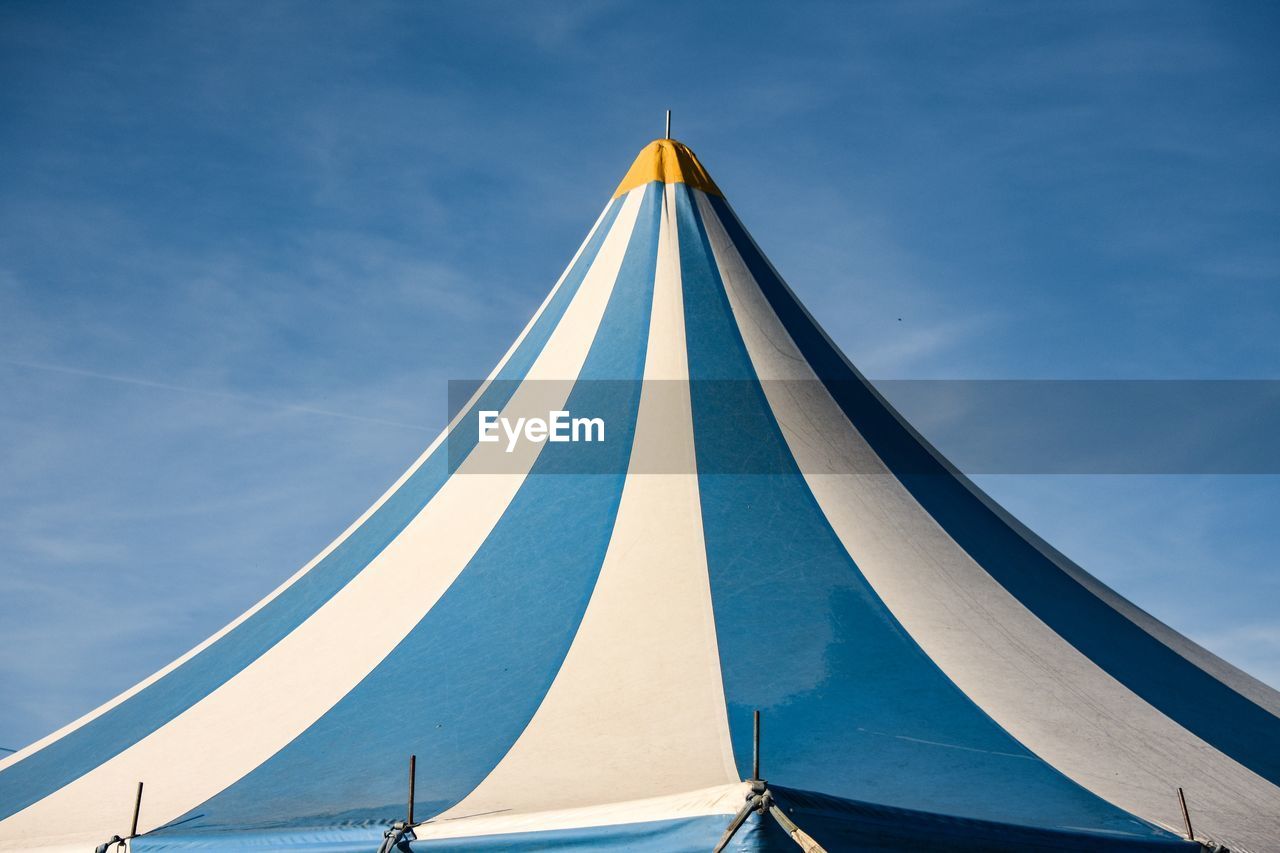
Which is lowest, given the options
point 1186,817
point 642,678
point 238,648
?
point 1186,817

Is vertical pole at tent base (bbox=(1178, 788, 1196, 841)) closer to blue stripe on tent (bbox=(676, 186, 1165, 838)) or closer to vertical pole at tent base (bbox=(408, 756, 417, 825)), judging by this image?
blue stripe on tent (bbox=(676, 186, 1165, 838))

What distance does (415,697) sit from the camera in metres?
4.57

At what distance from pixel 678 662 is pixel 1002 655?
52.0 inches

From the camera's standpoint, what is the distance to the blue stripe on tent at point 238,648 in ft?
16.5

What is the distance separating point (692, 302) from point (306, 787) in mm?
3183

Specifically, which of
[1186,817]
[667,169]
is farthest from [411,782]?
[667,169]

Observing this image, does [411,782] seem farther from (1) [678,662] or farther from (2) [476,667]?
(1) [678,662]

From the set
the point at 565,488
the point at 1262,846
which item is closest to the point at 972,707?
the point at 1262,846

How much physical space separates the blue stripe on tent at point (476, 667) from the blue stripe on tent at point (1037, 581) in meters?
1.12

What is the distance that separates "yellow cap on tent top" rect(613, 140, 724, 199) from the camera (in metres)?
7.02

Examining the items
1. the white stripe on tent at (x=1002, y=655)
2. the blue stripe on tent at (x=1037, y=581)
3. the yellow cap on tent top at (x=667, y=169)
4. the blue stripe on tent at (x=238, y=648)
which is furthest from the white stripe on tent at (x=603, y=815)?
the yellow cap on tent top at (x=667, y=169)

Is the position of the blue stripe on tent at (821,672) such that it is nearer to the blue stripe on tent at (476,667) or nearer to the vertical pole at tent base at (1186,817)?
the vertical pole at tent base at (1186,817)

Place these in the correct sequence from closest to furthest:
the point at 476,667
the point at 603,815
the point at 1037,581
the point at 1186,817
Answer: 1. the point at 603,815
2. the point at 1186,817
3. the point at 476,667
4. the point at 1037,581

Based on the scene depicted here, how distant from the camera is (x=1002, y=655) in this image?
185 inches
